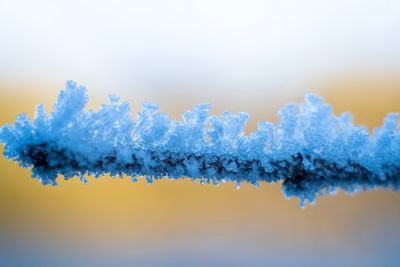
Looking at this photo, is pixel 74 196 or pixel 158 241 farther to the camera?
pixel 74 196

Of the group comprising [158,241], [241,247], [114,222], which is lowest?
[241,247]

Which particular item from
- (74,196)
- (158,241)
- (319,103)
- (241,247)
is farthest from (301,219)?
(319,103)

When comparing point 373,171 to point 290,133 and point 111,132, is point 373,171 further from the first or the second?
point 111,132

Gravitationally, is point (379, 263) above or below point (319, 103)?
above

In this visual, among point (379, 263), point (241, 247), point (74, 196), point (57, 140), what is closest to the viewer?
point (57, 140)

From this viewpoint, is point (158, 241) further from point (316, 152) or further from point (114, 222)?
point (316, 152)

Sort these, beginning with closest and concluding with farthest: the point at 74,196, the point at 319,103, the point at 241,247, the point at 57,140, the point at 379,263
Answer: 1. the point at 57,140
2. the point at 319,103
3. the point at 379,263
4. the point at 241,247
5. the point at 74,196

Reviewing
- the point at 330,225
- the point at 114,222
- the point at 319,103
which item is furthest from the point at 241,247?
the point at 319,103
